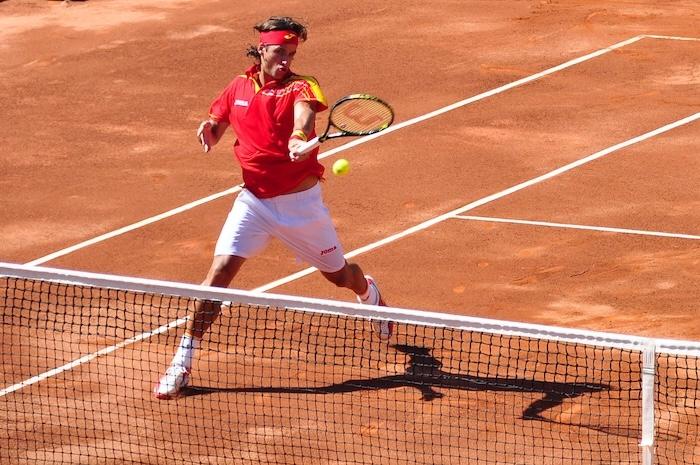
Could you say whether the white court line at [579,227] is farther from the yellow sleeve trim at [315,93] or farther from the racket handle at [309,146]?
the racket handle at [309,146]

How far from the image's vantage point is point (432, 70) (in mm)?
18172

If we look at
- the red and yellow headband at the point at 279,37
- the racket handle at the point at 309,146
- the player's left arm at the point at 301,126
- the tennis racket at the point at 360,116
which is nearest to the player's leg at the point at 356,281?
the tennis racket at the point at 360,116

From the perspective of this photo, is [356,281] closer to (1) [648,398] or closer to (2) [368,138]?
(1) [648,398]

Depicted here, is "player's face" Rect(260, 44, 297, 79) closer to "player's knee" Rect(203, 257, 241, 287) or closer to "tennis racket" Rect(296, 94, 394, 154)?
"tennis racket" Rect(296, 94, 394, 154)

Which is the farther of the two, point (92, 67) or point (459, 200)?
point (92, 67)

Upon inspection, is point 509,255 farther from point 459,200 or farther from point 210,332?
point 210,332

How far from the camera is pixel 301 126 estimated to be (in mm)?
A: 9617

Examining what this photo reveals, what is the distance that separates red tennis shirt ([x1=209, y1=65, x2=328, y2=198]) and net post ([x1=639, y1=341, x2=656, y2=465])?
2.99 m

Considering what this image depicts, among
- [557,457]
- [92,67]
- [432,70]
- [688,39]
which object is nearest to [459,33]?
[432,70]

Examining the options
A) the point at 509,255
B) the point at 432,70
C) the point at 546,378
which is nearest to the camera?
the point at 546,378

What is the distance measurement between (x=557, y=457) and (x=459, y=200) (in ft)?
17.5

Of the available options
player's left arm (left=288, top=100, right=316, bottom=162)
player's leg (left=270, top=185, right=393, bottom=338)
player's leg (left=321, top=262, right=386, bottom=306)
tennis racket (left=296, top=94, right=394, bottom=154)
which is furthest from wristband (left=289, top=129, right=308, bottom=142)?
player's leg (left=321, top=262, right=386, bottom=306)

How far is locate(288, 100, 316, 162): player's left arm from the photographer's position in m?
9.38

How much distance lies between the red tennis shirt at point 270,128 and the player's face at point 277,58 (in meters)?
0.10
